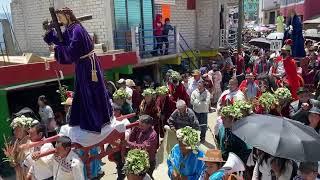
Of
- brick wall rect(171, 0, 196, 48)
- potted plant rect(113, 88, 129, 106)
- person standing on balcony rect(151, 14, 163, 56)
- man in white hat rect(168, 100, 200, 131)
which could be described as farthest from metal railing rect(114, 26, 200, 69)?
man in white hat rect(168, 100, 200, 131)

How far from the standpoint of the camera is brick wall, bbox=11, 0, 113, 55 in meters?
12.4

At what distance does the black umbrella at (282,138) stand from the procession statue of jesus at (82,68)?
173 centimetres

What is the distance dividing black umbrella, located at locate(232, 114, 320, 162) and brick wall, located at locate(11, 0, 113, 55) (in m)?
8.80

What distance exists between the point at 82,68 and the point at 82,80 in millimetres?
144

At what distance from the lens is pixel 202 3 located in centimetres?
1773

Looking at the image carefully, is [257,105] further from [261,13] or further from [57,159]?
[261,13]

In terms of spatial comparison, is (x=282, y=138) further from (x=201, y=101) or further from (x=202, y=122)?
(x=202, y=122)

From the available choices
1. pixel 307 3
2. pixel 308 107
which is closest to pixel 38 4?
pixel 308 107

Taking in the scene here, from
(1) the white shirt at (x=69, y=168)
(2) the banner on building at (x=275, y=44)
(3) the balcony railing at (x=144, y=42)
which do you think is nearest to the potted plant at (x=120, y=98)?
(1) the white shirt at (x=69, y=168)

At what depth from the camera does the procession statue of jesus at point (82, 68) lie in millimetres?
Answer: 4410

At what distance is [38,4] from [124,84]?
23.2 feet

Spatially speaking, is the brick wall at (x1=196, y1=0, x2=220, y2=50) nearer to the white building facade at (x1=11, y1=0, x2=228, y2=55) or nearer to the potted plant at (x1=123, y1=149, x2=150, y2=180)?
the white building facade at (x1=11, y1=0, x2=228, y2=55)

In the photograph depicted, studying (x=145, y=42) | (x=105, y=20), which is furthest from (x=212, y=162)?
(x=145, y=42)

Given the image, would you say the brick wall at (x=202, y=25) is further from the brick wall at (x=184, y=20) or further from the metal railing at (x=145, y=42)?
the metal railing at (x=145, y=42)
